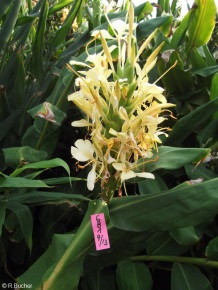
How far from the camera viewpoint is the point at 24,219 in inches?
31.1

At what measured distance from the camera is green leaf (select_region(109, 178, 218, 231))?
0.68 m

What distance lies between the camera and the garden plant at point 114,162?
0.67m

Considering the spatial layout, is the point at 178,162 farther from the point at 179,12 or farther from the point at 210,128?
the point at 179,12

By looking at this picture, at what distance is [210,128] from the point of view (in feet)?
3.21

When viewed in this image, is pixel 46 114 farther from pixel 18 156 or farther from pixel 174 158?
pixel 174 158

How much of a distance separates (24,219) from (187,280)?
39 cm

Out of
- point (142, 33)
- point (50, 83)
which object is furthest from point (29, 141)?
point (142, 33)

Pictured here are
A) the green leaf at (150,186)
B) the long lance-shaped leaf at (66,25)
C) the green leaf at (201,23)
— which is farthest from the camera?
the long lance-shaped leaf at (66,25)

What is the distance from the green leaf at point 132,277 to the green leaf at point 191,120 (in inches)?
12.5

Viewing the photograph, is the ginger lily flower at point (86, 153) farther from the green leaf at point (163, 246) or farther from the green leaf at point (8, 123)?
the green leaf at point (8, 123)

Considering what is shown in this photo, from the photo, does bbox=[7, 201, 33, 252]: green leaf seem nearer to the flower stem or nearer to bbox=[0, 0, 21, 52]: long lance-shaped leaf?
the flower stem

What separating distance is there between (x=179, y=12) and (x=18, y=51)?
0.88m

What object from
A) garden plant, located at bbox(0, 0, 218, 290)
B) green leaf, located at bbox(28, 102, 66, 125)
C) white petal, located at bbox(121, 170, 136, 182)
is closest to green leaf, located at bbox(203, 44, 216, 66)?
garden plant, located at bbox(0, 0, 218, 290)

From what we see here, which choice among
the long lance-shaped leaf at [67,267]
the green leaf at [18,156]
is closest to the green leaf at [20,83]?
the green leaf at [18,156]
